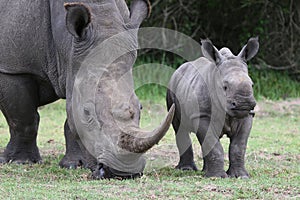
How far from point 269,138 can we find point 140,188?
15.8ft

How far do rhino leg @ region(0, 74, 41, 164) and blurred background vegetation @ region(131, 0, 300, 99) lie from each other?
8138mm

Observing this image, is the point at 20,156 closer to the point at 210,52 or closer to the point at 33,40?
the point at 33,40

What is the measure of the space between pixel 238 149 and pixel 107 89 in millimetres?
1453

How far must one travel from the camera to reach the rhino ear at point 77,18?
21.5 feet

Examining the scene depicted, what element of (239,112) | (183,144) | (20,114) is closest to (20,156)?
(20,114)

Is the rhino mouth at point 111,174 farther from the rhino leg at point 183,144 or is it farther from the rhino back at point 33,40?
the rhino leg at point 183,144

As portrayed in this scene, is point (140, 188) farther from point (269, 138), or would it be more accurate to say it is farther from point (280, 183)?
point (269, 138)

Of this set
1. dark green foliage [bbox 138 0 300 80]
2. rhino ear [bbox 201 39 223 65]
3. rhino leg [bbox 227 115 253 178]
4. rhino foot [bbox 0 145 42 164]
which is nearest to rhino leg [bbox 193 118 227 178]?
rhino leg [bbox 227 115 253 178]

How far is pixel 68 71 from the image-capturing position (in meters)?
6.91

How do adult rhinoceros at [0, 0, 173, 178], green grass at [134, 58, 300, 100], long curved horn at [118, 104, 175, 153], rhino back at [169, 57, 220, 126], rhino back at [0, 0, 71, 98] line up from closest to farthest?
long curved horn at [118, 104, 175, 153] → adult rhinoceros at [0, 0, 173, 178] → rhino back at [169, 57, 220, 126] → rhino back at [0, 0, 71, 98] → green grass at [134, 58, 300, 100]

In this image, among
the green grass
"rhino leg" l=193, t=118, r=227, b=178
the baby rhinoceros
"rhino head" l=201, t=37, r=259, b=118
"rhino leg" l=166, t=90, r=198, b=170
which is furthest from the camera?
the green grass

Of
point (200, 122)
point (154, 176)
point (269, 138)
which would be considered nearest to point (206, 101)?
point (200, 122)

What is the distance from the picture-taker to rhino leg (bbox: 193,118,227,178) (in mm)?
6871

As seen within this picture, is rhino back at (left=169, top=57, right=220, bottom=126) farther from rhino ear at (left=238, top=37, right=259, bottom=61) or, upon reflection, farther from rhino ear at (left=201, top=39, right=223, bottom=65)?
rhino ear at (left=238, top=37, right=259, bottom=61)
